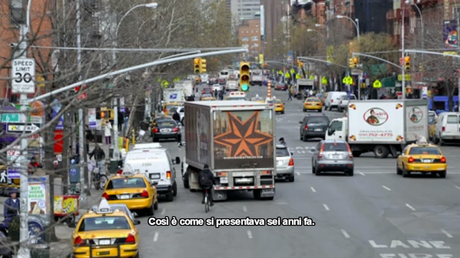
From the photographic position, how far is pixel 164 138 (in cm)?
6353

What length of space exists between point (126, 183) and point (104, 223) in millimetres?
7754

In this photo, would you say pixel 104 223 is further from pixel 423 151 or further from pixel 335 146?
pixel 423 151

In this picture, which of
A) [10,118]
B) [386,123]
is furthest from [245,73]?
[386,123]

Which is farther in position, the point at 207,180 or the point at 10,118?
the point at 207,180

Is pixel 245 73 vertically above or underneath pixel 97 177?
above

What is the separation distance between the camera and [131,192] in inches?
1105

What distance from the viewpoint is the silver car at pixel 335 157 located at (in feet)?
132

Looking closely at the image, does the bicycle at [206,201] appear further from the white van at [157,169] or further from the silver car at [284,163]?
Result: the silver car at [284,163]

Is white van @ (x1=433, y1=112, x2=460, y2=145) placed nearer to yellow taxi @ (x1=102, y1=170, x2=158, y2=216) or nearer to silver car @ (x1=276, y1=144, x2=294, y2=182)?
silver car @ (x1=276, y1=144, x2=294, y2=182)

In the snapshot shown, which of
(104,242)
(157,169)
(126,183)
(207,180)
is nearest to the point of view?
(104,242)

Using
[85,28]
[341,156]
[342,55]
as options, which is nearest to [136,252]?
[85,28]

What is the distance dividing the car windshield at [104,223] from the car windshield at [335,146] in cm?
2047

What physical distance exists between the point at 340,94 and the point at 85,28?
65.5 metres

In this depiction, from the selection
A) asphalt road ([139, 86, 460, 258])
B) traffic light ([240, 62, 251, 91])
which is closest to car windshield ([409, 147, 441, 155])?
asphalt road ([139, 86, 460, 258])
